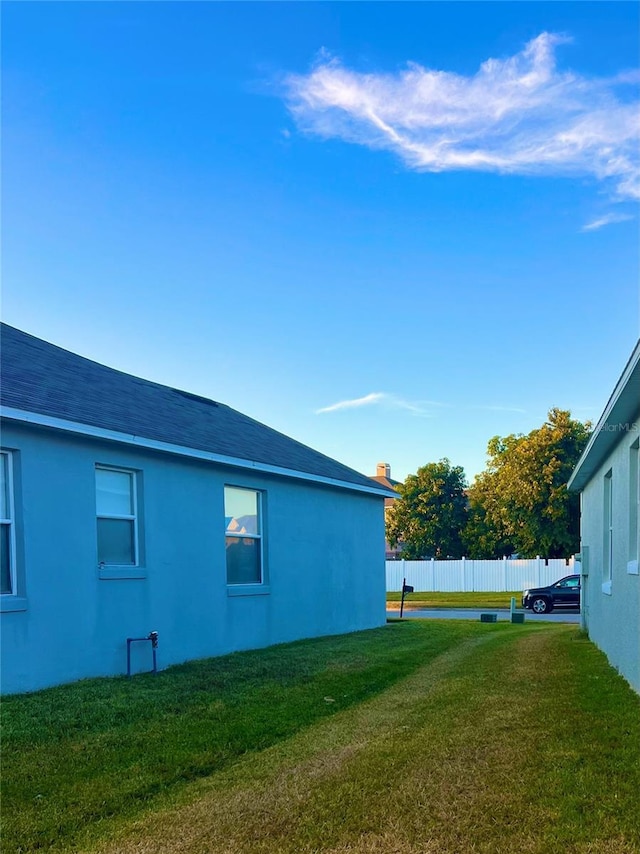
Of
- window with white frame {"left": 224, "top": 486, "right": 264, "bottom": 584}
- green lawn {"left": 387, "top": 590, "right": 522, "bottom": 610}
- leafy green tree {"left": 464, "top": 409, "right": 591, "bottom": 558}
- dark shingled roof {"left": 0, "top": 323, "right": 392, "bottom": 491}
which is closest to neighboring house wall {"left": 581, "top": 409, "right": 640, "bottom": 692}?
dark shingled roof {"left": 0, "top": 323, "right": 392, "bottom": 491}

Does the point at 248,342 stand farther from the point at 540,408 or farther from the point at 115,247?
the point at 540,408

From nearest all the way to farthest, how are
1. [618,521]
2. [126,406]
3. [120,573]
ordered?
[618,521] < [120,573] < [126,406]

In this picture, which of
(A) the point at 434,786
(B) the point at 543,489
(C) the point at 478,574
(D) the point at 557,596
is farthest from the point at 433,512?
(A) the point at 434,786

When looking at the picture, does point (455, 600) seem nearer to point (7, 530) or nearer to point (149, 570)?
point (149, 570)

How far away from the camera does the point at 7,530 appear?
761 cm

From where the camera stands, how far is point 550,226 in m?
14.3

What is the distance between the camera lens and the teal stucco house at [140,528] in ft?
25.4

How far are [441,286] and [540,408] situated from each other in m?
21.2

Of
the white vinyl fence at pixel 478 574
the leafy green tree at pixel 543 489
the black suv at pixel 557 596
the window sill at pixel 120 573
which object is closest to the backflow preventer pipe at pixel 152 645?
the window sill at pixel 120 573

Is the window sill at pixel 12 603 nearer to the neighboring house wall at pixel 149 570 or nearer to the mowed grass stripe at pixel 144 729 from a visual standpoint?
the neighboring house wall at pixel 149 570

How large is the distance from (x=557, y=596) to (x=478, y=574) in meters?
9.29

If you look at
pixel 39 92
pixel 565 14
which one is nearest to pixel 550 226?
pixel 565 14

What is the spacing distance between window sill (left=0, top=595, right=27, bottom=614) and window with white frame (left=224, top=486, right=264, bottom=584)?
4.10 m

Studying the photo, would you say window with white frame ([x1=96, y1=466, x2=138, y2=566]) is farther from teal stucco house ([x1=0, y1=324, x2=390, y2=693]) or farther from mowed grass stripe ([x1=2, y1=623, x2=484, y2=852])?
mowed grass stripe ([x1=2, y1=623, x2=484, y2=852])
